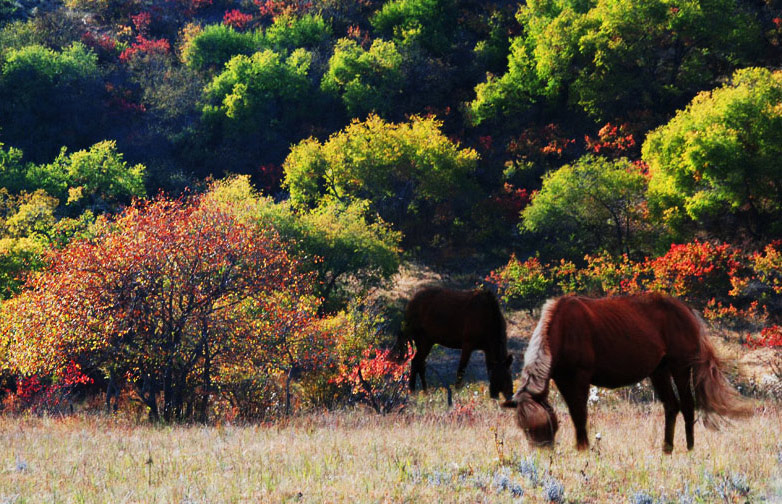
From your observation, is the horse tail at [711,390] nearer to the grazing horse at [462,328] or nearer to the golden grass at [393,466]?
the golden grass at [393,466]

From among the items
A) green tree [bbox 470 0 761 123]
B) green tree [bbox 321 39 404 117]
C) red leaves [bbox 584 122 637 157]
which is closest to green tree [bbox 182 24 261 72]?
green tree [bbox 321 39 404 117]

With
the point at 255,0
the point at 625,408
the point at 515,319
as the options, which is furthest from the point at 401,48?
the point at 625,408

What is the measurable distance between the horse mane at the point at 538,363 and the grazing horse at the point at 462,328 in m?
0.59

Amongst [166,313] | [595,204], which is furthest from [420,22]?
[166,313]

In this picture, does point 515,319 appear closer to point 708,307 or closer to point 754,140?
point 708,307

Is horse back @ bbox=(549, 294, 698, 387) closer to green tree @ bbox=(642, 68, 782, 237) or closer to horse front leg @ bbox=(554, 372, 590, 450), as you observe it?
horse front leg @ bbox=(554, 372, 590, 450)

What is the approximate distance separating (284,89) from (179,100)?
413 inches

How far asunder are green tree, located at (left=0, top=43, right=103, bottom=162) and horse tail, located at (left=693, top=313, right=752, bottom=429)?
6598 cm

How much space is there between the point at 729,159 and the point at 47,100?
56.9 m

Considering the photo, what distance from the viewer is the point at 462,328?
30.9 ft

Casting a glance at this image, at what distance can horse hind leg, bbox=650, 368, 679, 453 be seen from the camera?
9.13m

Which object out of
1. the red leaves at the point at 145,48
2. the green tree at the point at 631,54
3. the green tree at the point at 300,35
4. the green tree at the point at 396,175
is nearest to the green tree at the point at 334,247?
the green tree at the point at 396,175

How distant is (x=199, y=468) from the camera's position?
33.0ft

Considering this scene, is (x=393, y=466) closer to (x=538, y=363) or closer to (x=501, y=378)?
(x=501, y=378)
